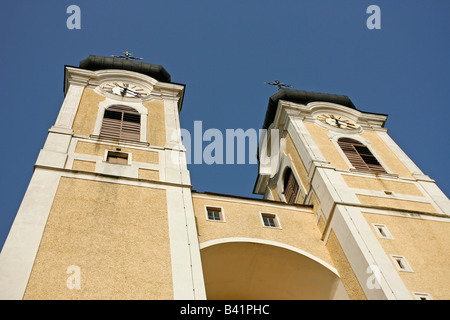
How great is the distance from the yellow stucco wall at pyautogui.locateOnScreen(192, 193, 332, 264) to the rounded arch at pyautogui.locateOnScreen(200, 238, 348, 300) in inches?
12.4

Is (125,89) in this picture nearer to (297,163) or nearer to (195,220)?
(297,163)

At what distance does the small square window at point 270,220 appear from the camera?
1675cm

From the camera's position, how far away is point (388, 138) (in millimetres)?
23156

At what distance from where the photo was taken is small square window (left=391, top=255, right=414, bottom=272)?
549 inches

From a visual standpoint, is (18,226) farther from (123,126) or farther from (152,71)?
(152,71)

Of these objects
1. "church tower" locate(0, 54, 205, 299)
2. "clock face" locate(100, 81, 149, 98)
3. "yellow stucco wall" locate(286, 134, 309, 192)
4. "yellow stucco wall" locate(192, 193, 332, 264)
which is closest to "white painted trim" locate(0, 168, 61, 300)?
"church tower" locate(0, 54, 205, 299)

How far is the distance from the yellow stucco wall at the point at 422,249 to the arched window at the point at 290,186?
5.66 m

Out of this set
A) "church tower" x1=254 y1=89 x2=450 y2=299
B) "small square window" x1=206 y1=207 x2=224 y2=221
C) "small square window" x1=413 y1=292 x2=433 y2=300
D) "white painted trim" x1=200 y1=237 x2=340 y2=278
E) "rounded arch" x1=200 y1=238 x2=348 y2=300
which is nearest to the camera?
"small square window" x1=413 y1=292 x2=433 y2=300

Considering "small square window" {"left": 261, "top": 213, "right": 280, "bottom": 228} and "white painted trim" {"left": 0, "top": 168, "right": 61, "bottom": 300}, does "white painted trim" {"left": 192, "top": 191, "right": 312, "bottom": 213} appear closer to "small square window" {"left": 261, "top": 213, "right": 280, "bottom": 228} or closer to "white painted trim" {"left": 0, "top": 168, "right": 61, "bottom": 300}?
"small square window" {"left": 261, "top": 213, "right": 280, "bottom": 228}

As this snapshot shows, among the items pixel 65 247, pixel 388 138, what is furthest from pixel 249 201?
pixel 388 138

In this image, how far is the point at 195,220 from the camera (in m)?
15.7

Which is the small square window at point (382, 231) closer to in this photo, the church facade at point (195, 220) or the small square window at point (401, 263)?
the church facade at point (195, 220)

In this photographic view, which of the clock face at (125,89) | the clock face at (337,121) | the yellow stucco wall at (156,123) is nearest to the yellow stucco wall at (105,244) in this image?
the yellow stucco wall at (156,123)
